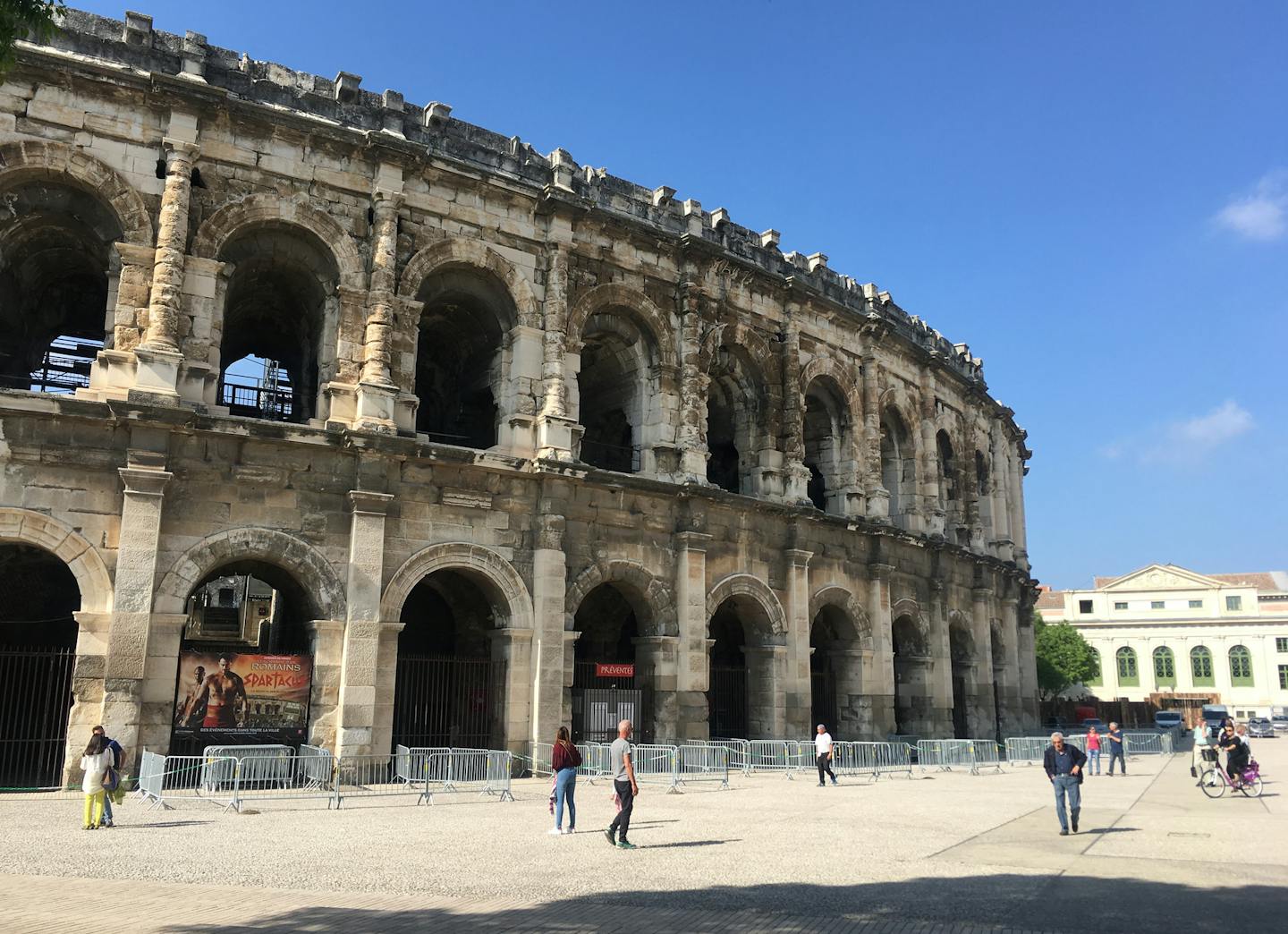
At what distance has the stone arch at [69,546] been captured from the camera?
47.2 ft

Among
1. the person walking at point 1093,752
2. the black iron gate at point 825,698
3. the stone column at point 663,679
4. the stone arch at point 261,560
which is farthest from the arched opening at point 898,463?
the stone arch at point 261,560

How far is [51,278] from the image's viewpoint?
62.8ft

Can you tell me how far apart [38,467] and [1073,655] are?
60.7m

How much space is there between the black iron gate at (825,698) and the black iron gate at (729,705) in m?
2.38

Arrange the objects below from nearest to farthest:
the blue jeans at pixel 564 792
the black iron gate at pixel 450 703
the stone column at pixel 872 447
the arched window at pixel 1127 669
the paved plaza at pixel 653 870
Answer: the paved plaza at pixel 653 870 → the blue jeans at pixel 564 792 → the black iron gate at pixel 450 703 → the stone column at pixel 872 447 → the arched window at pixel 1127 669

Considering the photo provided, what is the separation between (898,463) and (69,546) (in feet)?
68.5

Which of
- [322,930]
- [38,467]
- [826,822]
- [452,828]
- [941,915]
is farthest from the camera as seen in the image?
[38,467]

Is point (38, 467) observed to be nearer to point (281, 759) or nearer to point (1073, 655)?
point (281, 759)

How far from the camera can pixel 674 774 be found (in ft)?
53.8

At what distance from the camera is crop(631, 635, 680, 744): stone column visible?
19.6 metres

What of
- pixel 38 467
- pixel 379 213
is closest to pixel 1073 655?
pixel 379 213

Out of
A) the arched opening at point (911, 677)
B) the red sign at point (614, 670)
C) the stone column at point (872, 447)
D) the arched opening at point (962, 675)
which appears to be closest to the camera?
the red sign at point (614, 670)

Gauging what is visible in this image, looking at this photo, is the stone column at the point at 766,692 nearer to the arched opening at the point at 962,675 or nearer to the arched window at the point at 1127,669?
the arched opening at the point at 962,675

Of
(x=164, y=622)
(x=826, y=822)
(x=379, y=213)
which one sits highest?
(x=379, y=213)
